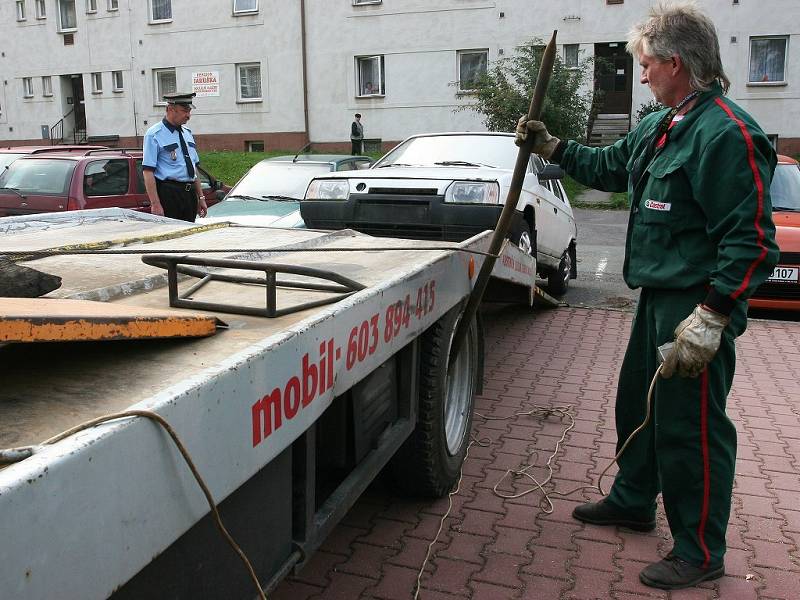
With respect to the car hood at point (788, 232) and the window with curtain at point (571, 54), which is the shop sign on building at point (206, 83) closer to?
the window with curtain at point (571, 54)

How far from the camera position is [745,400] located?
5633 millimetres

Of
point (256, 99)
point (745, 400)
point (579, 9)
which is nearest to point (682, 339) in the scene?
point (745, 400)

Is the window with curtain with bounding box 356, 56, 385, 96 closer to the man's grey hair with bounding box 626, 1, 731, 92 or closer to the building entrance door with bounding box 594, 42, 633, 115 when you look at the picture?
the building entrance door with bounding box 594, 42, 633, 115

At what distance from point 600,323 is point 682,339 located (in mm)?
5355

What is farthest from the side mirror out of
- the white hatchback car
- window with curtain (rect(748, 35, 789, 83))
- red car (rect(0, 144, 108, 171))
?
window with curtain (rect(748, 35, 789, 83))

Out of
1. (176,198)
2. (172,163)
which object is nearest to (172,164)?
(172,163)

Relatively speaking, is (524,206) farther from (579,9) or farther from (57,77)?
(57,77)

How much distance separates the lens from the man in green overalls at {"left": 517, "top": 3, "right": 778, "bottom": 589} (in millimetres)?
2857

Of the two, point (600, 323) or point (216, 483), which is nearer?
point (216, 483)

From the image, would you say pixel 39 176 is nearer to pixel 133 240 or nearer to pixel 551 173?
pixel 551 173

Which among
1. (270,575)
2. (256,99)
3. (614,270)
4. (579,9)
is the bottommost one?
(614,270)

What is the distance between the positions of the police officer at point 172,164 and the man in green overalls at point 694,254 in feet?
17.1

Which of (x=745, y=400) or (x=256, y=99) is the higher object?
(x=256, y=99)

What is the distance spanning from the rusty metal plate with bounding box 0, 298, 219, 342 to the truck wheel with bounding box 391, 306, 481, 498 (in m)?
1.49
